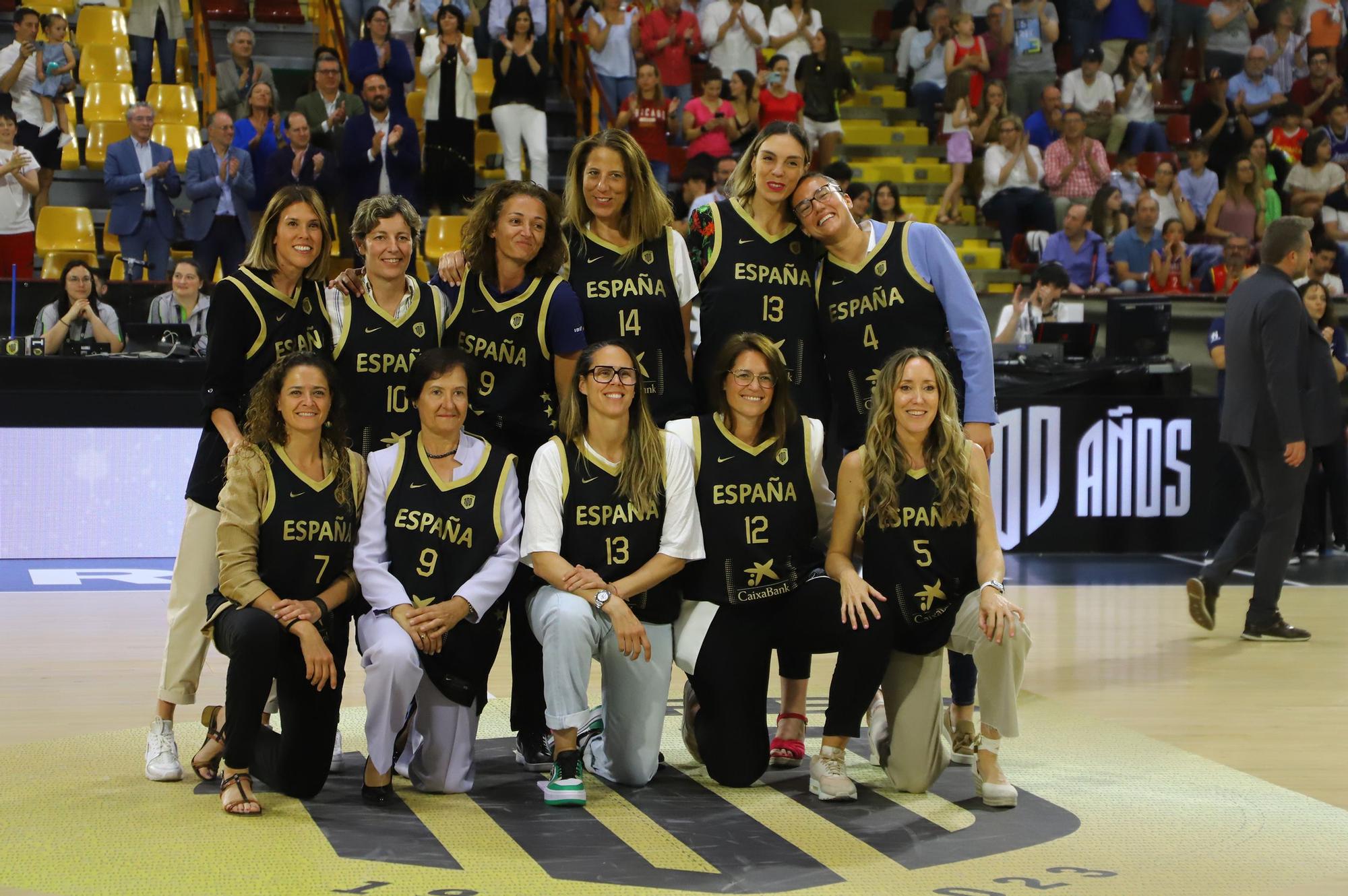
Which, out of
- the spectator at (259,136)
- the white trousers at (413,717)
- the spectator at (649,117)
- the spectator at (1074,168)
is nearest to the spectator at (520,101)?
the spectator at (649,117)

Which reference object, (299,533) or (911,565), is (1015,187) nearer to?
(911,565)

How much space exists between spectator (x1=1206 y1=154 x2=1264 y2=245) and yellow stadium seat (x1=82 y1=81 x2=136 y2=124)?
27.2 feet

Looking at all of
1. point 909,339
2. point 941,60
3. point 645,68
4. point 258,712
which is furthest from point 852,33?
point 258,712

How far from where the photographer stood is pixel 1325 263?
37.1 feet

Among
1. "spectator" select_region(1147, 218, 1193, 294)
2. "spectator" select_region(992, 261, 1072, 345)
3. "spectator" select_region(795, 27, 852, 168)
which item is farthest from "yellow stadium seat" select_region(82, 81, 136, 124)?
"spectator" select_region(1147, 218, 1193, 294)

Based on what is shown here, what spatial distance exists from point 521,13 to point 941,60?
13.4ft

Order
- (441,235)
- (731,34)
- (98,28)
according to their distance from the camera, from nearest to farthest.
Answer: (441,235) < (98,28) < (731,34)

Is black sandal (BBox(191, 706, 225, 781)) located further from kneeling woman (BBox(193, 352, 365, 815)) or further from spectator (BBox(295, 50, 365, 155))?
spectator (BBox(295, 50, 365, 155))

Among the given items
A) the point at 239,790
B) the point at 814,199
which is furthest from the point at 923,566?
→ the point at 239,790

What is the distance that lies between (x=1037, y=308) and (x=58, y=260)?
242 inches

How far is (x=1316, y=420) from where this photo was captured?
20.9 ft

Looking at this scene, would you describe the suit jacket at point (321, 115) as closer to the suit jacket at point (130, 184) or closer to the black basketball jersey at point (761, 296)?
the suit jacket at point (130, 184)

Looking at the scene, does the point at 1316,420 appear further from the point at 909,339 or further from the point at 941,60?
the point at 941,60

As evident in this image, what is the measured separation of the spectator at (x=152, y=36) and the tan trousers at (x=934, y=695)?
9369 millimetres
